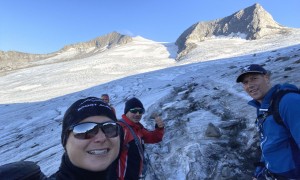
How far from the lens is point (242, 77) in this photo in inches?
149

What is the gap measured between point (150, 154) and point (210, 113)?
111 inches

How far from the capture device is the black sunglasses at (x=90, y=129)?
2189 mm

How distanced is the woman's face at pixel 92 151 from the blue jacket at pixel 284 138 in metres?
1.55

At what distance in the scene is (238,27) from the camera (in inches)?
1965

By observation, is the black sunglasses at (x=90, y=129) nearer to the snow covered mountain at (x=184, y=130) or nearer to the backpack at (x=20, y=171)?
the backpack at (x=20, y=171)

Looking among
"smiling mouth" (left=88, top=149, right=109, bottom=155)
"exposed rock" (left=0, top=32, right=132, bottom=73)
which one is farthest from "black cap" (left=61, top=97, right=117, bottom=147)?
"exposed rock" (left=0, top=32, right=132, bottom=73)

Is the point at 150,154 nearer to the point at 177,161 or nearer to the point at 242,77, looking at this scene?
the point at 177,161

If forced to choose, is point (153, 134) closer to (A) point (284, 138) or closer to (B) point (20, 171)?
(A) point (284, 138)

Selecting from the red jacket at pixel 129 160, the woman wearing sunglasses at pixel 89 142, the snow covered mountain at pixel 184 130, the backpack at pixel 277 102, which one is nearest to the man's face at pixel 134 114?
the red jacket at pixel 129 160

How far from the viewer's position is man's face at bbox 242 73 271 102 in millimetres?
3504

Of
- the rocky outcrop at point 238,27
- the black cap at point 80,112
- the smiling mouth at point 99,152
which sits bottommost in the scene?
the rocky outcrop at point 238,27

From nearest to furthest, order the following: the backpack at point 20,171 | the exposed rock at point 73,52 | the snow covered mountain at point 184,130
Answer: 1. the backpack at point 20,171
2. the snow covered mountain at point 184,130
3. the exposed rock at point 73,52

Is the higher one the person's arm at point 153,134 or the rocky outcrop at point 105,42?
the person's arm at point 153,134

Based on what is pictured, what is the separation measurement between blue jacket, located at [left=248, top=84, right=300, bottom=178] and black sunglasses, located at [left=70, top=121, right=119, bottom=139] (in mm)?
1560
